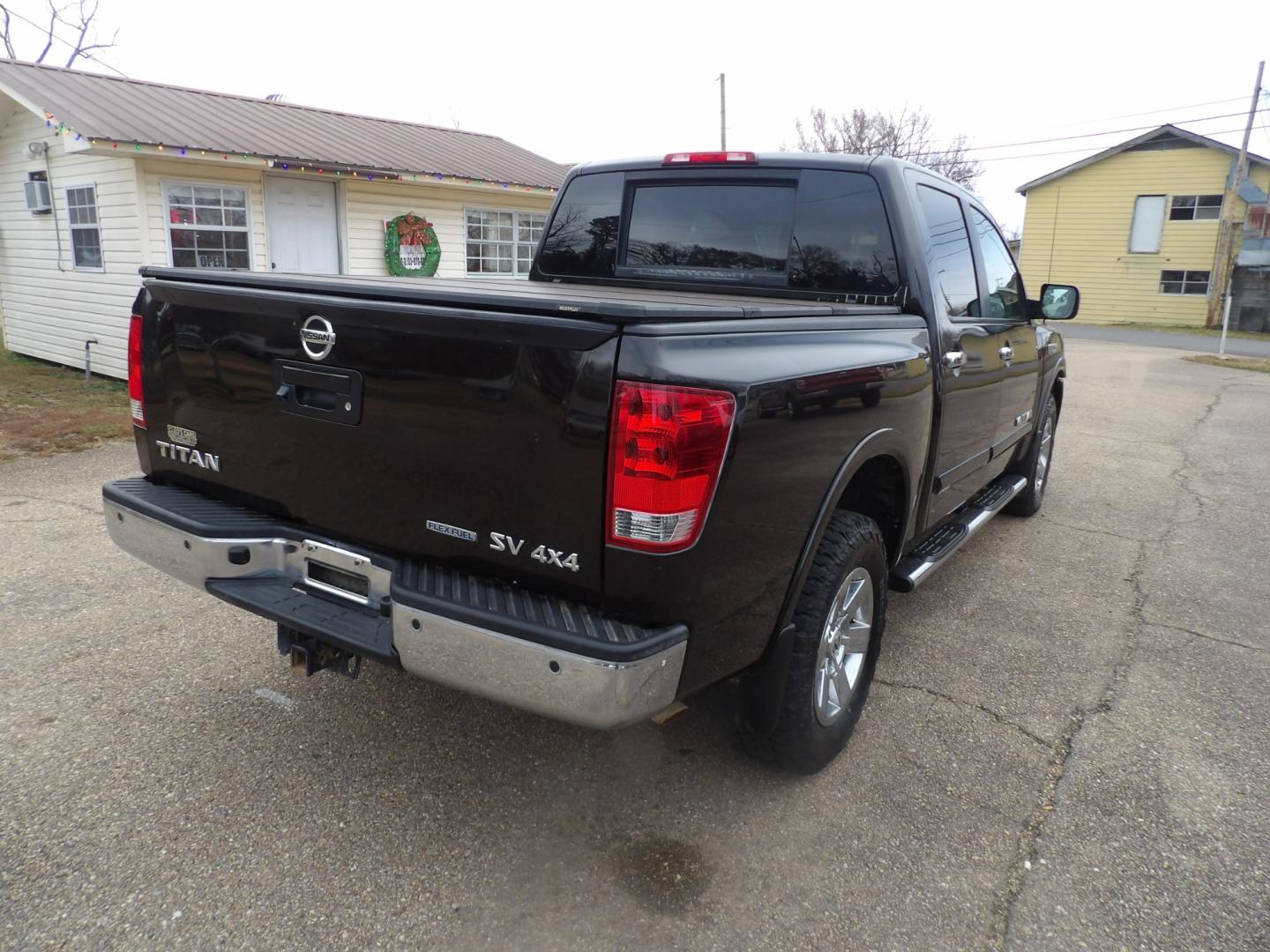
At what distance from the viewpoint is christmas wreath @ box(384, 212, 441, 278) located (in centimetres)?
1245

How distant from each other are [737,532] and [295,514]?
4.55 feet

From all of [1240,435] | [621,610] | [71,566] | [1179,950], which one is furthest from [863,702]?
[1240,435]

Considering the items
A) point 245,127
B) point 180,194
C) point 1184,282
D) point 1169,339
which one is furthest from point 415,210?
point 1184,282

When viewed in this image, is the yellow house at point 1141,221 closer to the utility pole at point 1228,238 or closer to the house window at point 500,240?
the utility pole at point 1228,238

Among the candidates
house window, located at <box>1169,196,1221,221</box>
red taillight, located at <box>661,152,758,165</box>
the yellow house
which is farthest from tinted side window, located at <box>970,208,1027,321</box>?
house window, located at <box>1169,196,1221,221</box>

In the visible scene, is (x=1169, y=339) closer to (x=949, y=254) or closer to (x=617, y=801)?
(x=949, y=254)

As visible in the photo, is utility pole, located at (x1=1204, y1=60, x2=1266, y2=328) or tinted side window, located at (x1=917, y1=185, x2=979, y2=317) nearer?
tinted side window, located at (x1=917, y1=185, x2=979, y2=317)

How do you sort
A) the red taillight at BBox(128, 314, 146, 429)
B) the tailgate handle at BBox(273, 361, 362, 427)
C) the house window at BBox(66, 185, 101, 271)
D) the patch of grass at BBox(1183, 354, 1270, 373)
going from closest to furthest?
the tailgate handle at BBox(273, 361, 362, 427) < the red taillight at BBox(128, 314, 146, 429) < the house window at BBox(66, 185, 101, 271) < the patch of grass at BBox(1183, 354, 1270, 373)

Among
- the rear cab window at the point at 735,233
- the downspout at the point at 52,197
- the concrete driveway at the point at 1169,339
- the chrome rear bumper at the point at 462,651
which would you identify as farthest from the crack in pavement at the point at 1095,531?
the concrete driveway at the point at 1169,339

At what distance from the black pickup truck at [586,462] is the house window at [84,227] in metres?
9.34

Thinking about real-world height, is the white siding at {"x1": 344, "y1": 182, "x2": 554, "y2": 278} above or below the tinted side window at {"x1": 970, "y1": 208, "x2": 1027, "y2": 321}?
above

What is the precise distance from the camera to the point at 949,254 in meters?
3.96

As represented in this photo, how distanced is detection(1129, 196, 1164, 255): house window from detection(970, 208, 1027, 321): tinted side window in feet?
97.3

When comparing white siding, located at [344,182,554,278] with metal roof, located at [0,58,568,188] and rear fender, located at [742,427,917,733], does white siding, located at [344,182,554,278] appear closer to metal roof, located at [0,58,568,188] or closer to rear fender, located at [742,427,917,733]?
metal roof, located at [0,58,568,188]
